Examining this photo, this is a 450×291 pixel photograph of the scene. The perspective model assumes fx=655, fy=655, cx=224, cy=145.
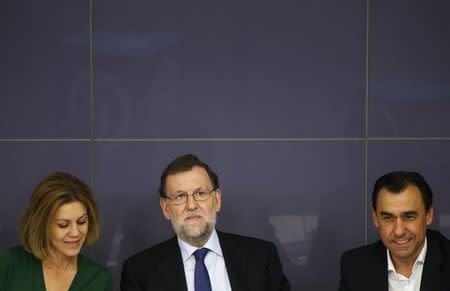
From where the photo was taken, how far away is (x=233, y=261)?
3.16m

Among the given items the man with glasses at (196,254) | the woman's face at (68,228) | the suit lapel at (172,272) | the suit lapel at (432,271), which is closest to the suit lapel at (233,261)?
the man with glasses at (196,254)

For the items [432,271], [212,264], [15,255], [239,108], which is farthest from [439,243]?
[15,255]

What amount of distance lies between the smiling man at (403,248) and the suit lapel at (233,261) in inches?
19.7

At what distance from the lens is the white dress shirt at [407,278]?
2.99 metres

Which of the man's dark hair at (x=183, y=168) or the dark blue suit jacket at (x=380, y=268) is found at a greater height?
the man's dark hair at (x=183, y=168)

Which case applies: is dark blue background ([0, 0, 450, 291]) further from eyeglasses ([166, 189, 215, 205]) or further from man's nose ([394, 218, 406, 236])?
man's nose ([394, 218, 406, 236])

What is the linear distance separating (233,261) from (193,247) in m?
0.21

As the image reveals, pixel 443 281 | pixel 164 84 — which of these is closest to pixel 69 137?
pixel 164 84

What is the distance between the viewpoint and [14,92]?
11.9 ft

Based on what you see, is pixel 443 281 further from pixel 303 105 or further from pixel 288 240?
pixel 303 105

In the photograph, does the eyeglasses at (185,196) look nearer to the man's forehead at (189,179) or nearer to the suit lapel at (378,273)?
the man's forehead at (189,179)

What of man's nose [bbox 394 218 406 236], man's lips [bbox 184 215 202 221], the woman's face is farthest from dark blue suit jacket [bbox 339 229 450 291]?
the woman's face

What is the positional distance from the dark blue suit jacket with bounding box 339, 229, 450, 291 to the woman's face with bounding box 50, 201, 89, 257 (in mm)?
1259

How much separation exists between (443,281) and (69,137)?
6.84 ft
